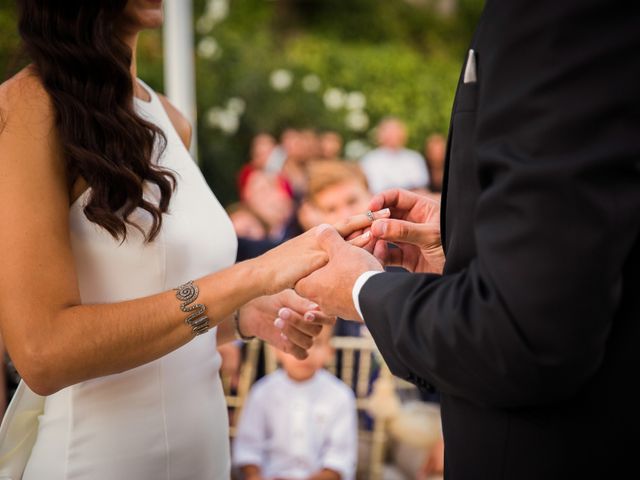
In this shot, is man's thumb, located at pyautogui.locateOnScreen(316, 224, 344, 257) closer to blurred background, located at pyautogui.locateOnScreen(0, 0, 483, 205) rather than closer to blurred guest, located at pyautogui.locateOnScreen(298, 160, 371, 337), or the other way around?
blurred guest, located at pyautogui.locateOnScreen(298, 160, 371, 337)

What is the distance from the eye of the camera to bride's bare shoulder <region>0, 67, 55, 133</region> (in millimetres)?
1705

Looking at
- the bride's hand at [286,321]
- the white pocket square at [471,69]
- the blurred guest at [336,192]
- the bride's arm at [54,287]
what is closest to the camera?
the white pocket square at [471,69]

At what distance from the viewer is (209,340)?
7.05 feet

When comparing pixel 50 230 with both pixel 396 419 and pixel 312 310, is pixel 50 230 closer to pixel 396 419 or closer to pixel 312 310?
pixel 312 310

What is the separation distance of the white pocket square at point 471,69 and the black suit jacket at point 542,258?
0.5 inches

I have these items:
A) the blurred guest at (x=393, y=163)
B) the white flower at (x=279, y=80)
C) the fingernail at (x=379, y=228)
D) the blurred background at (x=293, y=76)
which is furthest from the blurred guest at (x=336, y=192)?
the white flower at (x=279, y=80)

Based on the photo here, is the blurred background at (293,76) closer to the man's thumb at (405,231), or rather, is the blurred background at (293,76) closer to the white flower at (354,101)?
the white flower at (354,101)

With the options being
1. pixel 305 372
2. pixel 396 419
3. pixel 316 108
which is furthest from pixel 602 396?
pixel 316 108

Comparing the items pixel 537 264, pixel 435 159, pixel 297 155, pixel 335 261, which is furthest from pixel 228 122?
pixel 537 264

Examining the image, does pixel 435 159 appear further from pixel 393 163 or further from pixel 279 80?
pixel 279 80

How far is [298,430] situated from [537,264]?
9.96ft

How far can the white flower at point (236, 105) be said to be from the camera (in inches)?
510

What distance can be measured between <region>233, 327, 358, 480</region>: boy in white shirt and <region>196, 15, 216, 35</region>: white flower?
10662 millimetres

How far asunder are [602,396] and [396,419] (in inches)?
128
